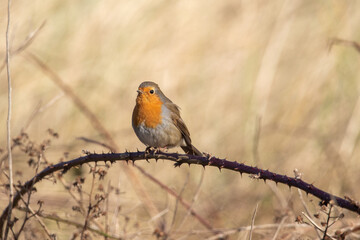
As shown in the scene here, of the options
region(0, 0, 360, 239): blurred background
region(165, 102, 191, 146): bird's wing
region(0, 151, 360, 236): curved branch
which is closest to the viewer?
region(0, 151, 360, 236): curved branch

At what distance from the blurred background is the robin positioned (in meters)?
1.76

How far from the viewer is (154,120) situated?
14.1 ft

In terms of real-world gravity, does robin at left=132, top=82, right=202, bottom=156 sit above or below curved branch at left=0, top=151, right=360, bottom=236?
above

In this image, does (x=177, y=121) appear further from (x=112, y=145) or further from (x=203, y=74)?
(x=203, y=74)

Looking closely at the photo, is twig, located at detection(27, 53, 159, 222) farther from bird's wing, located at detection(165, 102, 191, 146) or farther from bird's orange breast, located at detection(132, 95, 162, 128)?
bird's wing, located at detection(165, 102, 191, 146)

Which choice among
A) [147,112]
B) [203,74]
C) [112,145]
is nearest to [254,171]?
[147,112]

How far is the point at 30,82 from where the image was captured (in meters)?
6.50

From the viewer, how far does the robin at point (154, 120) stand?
4273 mm

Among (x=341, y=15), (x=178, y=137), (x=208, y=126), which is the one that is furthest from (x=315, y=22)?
(x=178, y=137)

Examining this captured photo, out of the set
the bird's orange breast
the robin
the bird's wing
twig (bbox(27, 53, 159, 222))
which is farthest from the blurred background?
the bird's orange breast

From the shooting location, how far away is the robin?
4.27 m

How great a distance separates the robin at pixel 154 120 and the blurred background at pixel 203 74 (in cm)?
176

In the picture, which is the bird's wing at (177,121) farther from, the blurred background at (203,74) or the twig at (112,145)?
the blurred background at (203,74)

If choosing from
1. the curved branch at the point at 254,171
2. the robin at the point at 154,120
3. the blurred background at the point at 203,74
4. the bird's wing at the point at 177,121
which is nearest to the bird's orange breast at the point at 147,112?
the robin at the point at 154,120
